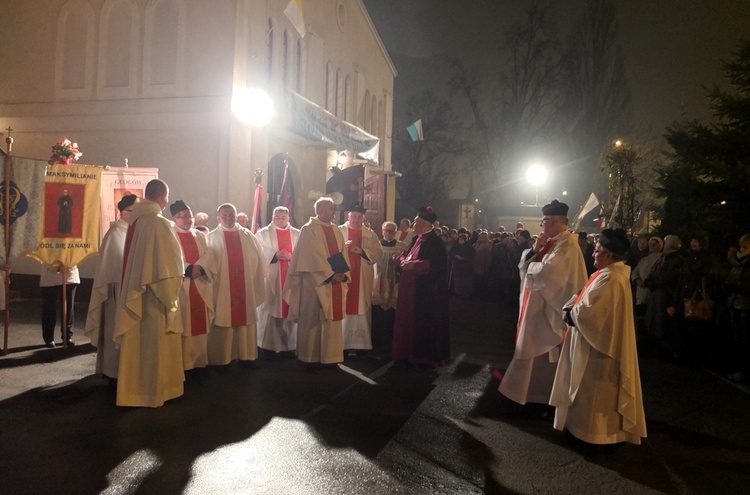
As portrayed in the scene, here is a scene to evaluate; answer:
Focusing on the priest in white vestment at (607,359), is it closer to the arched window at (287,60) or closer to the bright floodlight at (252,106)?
the bright floodlight at (252,106)

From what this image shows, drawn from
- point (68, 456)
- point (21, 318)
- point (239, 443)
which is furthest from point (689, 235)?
point (21, 318)

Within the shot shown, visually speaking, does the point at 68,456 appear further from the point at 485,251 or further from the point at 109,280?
the point at 485,251

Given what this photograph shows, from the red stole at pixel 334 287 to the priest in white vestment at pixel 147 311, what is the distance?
2352 millimetres

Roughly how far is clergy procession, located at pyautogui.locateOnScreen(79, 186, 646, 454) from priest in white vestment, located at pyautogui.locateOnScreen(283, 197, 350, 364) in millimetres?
16

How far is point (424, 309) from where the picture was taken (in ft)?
26.0

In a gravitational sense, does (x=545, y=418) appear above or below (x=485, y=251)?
below

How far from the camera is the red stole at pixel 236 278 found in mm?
7523

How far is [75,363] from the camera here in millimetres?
7559

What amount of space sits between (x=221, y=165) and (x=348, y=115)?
336 inches

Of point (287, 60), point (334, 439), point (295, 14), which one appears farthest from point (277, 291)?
point (287, 60)

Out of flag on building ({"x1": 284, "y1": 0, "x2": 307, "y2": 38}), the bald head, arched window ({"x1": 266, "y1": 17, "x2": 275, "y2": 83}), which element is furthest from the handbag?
arched window ({"x1": 266, "y1": 17, "x2": 275, "y2": 83})

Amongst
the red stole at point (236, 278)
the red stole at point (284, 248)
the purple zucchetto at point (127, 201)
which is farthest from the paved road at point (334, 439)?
the purple zucchetto at point (127, 201)

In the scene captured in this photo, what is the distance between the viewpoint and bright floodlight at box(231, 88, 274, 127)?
1202 cm

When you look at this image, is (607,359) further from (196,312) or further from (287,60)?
(287,60)
